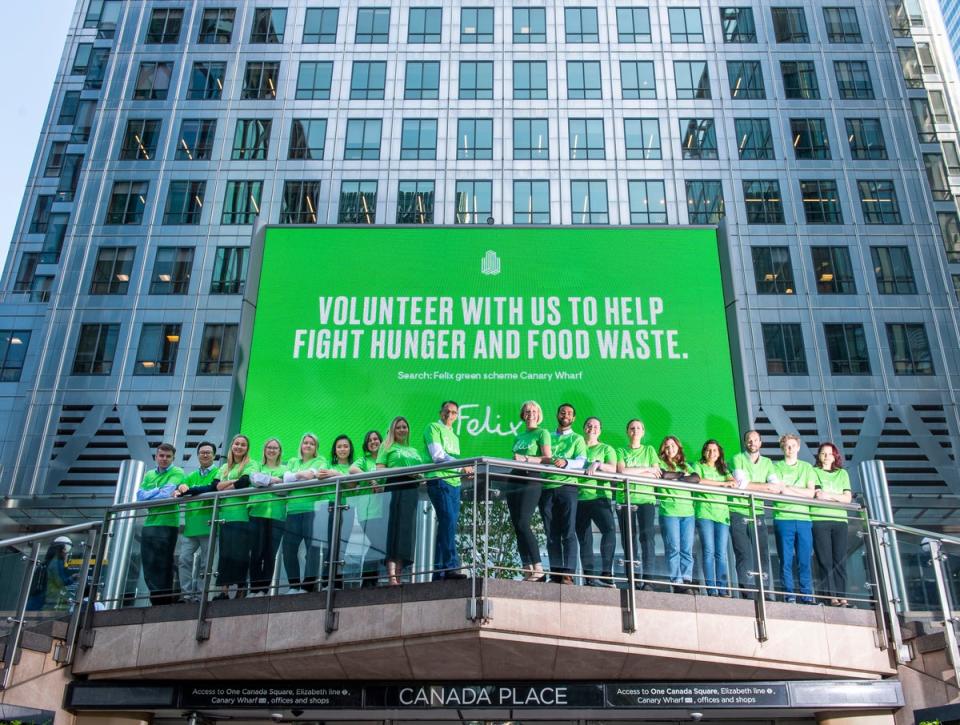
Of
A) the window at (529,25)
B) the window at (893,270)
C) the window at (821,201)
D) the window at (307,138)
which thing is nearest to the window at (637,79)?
the window at (529,25)

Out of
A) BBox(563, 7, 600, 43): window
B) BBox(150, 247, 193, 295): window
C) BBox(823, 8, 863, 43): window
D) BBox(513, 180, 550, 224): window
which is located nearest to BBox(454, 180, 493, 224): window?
BBox(513, 180, 550, 224): window

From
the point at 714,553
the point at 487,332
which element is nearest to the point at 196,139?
the point at 487,332

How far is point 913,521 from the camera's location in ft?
115

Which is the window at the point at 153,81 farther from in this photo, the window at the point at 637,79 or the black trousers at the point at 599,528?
the black trousers at the point at 599,528

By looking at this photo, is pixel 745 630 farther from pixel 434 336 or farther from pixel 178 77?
pixel 178 77

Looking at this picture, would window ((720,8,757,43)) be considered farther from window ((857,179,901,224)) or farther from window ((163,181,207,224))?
window ((163,181,207,224))

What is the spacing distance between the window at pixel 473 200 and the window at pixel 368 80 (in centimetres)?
634

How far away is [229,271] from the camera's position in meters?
40.8

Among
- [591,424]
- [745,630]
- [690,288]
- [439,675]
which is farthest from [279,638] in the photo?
[690,288]

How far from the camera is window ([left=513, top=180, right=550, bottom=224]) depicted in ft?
138

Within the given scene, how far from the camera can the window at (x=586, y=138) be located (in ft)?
141

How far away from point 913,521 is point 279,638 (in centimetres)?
3177

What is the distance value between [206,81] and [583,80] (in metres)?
18.5

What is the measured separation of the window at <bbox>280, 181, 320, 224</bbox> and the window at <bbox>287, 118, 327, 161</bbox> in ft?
4.90
